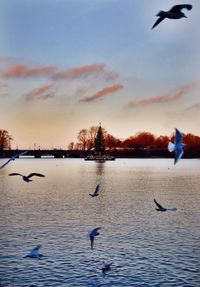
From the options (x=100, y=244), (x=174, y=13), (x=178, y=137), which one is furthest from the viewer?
(x=100, y=244)

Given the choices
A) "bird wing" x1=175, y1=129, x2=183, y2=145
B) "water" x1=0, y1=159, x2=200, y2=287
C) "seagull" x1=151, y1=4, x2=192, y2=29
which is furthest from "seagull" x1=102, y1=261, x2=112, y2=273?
"seagull" x1=151, y1=4, x2=192, y2=29

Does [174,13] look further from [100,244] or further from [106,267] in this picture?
[100,244]

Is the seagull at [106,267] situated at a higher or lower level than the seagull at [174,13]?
→ lower

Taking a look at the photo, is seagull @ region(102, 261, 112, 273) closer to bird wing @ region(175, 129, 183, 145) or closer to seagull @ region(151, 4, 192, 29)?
bird wing @ region(175, 129, 183, 145)

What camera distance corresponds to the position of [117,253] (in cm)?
2491

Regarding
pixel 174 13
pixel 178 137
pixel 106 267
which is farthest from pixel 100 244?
pixel 174 13

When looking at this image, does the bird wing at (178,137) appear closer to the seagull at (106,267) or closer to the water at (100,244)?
the water at (100,244)

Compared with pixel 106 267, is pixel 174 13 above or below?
above

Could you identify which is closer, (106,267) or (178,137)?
(178,137)

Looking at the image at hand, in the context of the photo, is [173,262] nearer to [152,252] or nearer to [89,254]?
[152,252]

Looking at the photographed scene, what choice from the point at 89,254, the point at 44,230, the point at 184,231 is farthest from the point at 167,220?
the point at 89,254

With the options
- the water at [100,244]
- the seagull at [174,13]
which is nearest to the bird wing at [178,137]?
the seagull at [174,13]

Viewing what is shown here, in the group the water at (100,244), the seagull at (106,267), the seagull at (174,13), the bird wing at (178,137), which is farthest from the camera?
the seagull at (106,267)

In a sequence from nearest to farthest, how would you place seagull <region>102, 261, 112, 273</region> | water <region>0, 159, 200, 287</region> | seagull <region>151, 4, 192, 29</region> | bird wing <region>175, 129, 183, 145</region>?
1. seagull <region>151, 4, 192, 29</region>
2. bird wing <region>175, 129, 183, 145</region>
3. water <region>0, 159, 200, 287</region>
4. seagull <region>102, 261, 112, 273</region>
